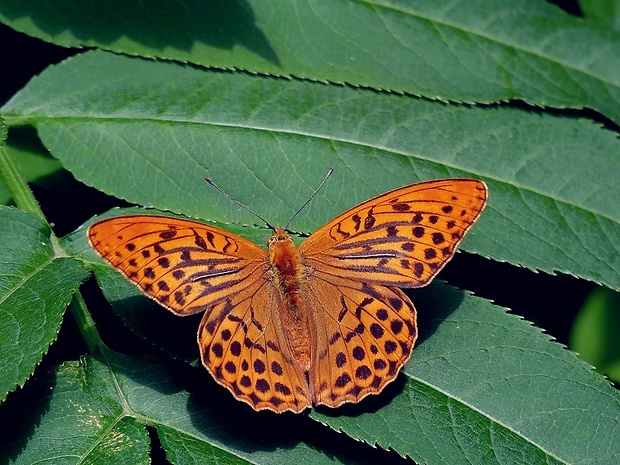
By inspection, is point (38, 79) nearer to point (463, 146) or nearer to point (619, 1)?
point (463, 146)

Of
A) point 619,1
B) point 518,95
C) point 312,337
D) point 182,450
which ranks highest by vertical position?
point 619,1

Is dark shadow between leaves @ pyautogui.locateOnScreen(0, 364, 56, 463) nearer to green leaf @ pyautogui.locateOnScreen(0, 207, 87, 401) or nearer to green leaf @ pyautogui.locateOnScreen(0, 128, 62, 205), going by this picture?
green leaf @ pyautogui.locateOnScreen(0, 207, 87, 401)

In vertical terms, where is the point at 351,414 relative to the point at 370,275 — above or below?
below

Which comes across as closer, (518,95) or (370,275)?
(370,275)

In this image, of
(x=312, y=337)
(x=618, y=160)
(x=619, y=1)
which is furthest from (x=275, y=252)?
(x=619, y=1)

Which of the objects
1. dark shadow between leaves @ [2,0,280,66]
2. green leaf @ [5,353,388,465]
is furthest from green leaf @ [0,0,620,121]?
green leaf @ [5,353,388,465]

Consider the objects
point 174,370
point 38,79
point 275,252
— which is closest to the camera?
point 174,370
